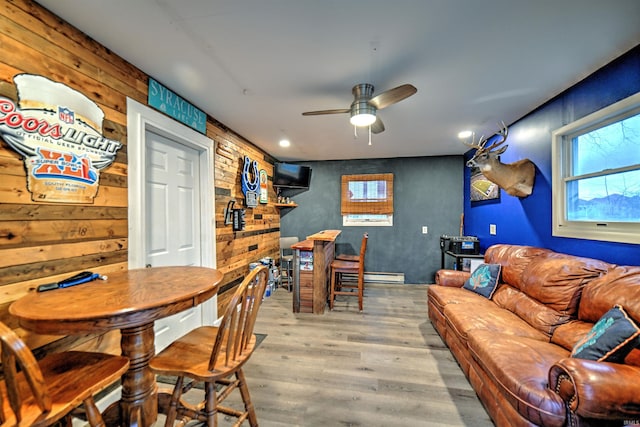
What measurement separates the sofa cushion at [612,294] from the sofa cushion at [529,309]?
0.16 metres

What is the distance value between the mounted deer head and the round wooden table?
308 centimetres

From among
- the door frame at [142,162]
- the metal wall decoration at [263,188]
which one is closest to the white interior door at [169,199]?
the door frame at [142,162]

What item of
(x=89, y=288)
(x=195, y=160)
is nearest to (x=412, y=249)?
(x=195, y=160)

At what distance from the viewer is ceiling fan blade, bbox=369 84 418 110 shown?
1.96m

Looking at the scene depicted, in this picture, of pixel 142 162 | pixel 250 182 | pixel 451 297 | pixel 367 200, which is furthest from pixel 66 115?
pixel 367 200

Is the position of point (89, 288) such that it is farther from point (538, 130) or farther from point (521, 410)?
point (538, 130)

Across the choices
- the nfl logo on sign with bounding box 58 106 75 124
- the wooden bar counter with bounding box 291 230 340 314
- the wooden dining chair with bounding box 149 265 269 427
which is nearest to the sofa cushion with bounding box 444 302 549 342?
the wooden bar counter with bounding box 291 230 340 314

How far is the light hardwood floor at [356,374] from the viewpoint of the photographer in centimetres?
175

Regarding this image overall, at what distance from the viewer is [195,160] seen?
2908mm

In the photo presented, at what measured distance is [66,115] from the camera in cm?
154

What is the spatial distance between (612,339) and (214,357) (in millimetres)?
2024

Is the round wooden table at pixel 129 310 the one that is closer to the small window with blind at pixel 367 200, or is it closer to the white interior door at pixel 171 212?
the white interior door at pixel 171 212

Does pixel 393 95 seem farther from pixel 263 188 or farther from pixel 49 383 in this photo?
pixel 263 188

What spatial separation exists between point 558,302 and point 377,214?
336 cm
